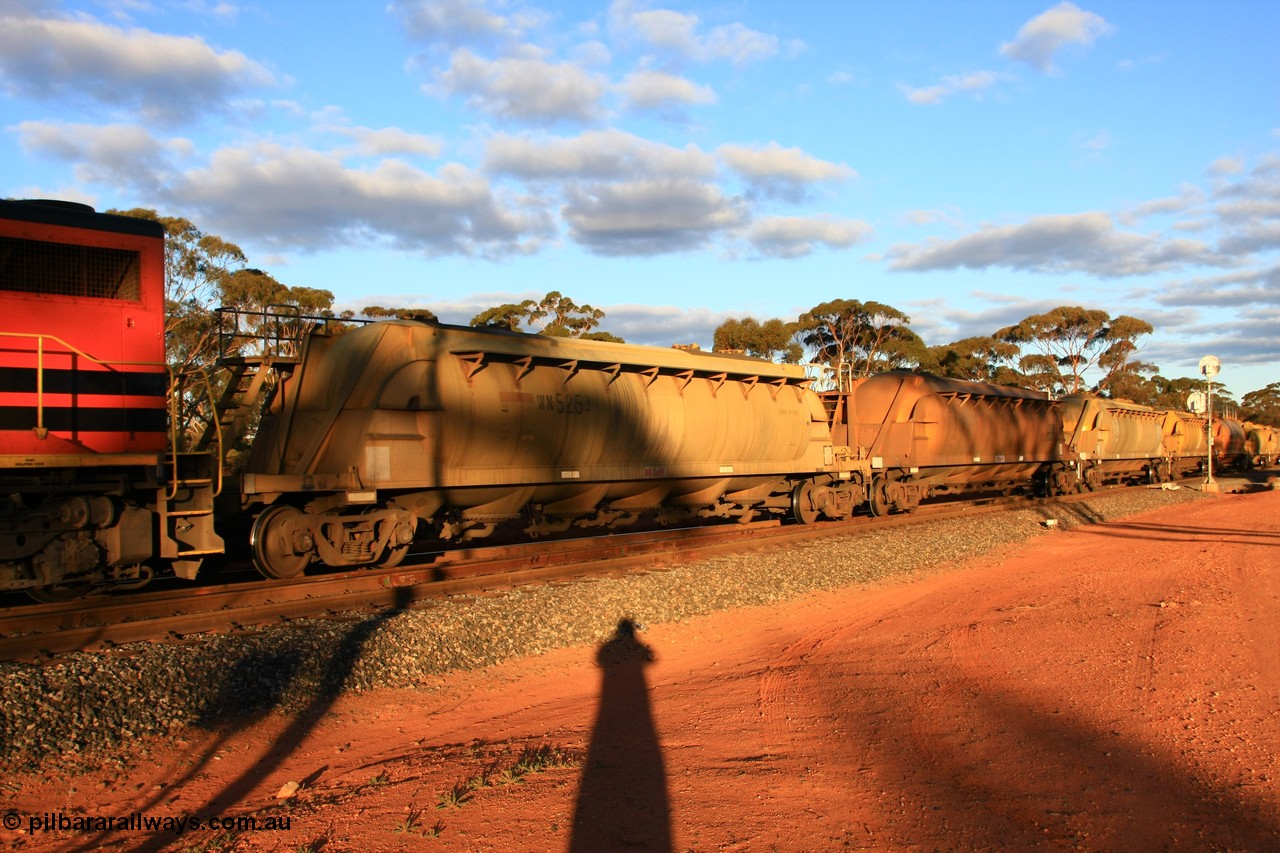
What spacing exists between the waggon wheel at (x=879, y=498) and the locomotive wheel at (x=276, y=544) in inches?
544

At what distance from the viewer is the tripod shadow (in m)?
4.46

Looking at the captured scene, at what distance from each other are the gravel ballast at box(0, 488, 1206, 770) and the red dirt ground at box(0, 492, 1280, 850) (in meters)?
0.31

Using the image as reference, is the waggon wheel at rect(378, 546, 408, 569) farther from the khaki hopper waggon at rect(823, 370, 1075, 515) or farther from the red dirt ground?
the khaki hopper waggon at rect(823, 370, 1075, 515)

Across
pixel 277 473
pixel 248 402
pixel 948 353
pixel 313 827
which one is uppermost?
pixel 948 353

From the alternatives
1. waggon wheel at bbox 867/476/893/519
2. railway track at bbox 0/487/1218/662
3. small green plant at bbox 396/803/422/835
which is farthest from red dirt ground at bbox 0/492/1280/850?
waggon wheel at bbox 867/476/893/519

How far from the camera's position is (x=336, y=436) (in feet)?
35.5

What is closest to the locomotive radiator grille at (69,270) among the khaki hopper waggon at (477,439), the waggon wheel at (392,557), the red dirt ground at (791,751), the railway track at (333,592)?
the khaki hopper waggon at (477,439)

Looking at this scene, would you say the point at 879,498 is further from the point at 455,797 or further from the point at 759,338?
the point at 759,338

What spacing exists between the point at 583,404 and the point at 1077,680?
26.7 ft

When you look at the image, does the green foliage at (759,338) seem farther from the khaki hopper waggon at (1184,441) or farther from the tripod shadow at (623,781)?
the tripod shadow at (623,781)

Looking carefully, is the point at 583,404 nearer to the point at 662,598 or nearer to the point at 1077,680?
the point at 662,598

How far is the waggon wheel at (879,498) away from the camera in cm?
2047

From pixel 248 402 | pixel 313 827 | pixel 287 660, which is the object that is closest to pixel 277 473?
pixel 248 402

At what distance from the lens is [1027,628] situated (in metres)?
8.95
